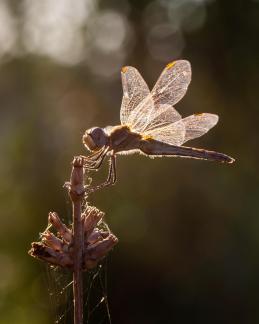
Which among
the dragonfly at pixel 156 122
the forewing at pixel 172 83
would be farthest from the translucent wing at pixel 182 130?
the forewing at pixel 172 83

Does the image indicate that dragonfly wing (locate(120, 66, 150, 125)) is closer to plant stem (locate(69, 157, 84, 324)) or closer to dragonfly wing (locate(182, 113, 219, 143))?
dragonfly wing (locate(182, 113, 219, 143))

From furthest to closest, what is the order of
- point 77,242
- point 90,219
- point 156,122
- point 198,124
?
1. point 198,124
2. point 156,122
3. point 90,219
4. point 77,242

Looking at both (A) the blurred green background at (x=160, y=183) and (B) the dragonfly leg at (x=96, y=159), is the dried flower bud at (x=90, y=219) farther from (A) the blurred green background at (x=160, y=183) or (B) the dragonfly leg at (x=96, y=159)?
(A) the blurred green background at (x=160, y=183)

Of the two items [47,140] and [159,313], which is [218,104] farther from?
[159,313]

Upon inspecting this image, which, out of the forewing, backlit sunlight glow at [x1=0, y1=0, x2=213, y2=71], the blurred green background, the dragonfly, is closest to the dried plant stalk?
the dragonfly

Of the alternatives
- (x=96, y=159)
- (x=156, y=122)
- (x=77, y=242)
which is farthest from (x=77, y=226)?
(x=156, y=122)

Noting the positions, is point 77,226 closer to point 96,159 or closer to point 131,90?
point 96,159

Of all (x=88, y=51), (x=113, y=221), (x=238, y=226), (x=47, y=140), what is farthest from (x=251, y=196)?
(x=88, y=51)
